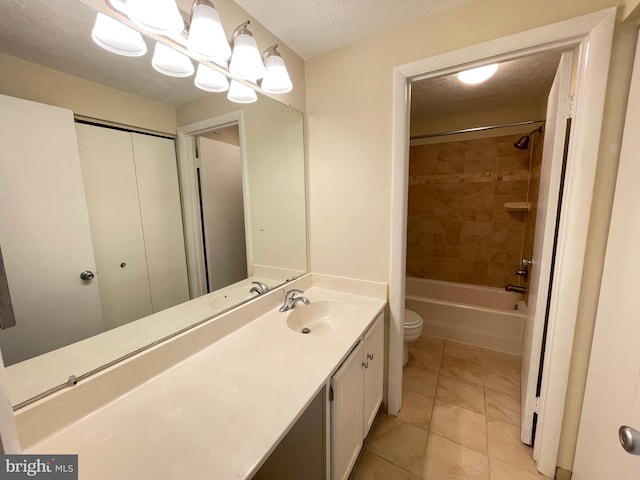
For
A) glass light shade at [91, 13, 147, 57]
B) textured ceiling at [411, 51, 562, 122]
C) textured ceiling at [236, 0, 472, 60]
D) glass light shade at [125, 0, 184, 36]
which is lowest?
glass light shade at [91, 13, 147, 57]

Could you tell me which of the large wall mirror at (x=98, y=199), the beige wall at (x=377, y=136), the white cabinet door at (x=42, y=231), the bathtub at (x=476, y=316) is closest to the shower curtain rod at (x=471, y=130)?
the beige wall at (x=377, y=136)

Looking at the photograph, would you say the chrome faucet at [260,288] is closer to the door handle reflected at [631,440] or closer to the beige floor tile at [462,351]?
the door handle reflected at [631,440]

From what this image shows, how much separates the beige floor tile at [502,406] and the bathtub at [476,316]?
0.59 metres

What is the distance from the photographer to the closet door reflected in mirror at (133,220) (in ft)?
2.73

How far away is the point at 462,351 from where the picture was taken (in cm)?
234

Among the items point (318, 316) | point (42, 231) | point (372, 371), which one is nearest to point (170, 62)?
point (42, 231)

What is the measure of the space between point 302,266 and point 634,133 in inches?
63.2

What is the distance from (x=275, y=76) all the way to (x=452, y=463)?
86.6 inches

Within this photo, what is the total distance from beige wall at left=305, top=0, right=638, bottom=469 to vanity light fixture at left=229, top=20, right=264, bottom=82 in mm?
548

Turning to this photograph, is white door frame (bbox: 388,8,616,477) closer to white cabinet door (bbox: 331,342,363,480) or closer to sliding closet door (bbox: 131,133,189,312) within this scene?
white cabinet door (bbox: 331,342,363,480)

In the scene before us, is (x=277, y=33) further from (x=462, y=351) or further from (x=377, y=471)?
(x=462, y=351)

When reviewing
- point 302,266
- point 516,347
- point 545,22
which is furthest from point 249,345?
point 516,347

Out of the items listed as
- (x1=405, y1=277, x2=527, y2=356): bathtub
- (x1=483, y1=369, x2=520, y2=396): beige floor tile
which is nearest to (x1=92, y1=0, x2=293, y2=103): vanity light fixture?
(x1=405, y1=277, x2=527, y2=356): bathtub

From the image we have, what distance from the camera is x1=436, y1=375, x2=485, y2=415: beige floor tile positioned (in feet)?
5.69
